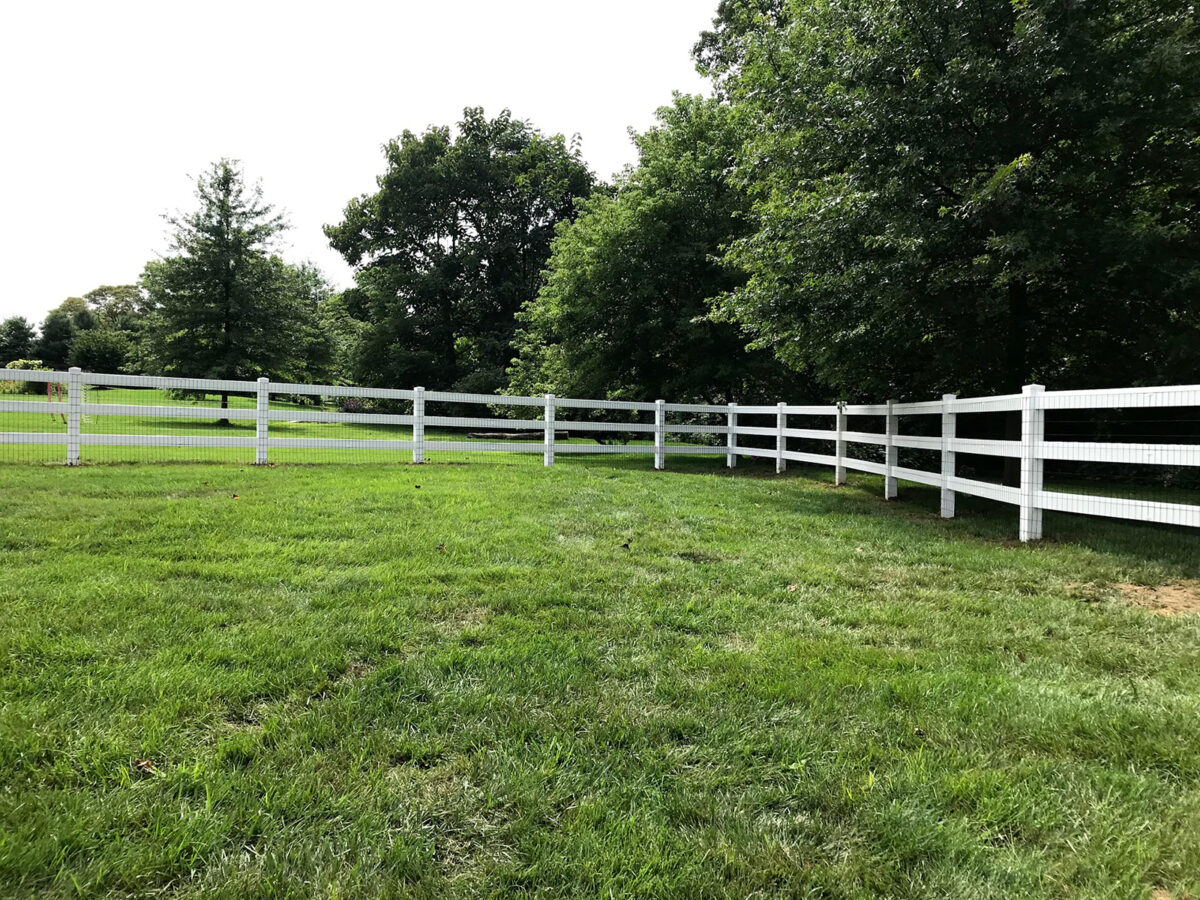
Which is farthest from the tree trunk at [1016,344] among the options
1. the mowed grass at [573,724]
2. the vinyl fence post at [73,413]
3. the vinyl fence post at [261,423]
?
the vinyl fence post at [73,413]

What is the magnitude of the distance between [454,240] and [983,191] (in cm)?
3357

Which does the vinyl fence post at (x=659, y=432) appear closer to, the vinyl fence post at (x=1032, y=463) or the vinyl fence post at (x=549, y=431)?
the vinyl fence post at (x=549, y=431)

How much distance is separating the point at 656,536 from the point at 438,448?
23.5 feet

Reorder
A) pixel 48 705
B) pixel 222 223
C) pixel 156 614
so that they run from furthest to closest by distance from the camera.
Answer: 1. pixel 222 223
2. pixel 156 614
3. pixel 48 705

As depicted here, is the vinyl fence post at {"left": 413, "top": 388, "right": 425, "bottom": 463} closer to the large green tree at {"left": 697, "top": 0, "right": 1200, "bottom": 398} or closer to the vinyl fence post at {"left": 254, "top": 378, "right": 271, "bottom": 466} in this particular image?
the vinyl fence post at {"left": 254, "top": 378, "right": 271, "bottom": 466}

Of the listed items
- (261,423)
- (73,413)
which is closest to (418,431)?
(261,423)

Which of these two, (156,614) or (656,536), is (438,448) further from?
(156,614)

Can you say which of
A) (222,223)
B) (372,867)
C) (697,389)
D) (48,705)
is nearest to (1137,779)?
(372,867)

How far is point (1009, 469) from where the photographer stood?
862cm

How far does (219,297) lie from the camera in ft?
75.2

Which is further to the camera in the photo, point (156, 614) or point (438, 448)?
point (438, 448)

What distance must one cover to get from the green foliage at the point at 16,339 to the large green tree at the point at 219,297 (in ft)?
168

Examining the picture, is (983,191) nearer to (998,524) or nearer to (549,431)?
(998,524)

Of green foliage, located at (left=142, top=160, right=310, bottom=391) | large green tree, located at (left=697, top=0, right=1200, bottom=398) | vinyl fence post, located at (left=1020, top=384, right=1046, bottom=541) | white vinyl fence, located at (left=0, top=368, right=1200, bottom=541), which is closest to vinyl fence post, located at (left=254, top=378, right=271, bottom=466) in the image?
white vinyl fence, located at (left=0, top=368, right=1200, bottom=541)
